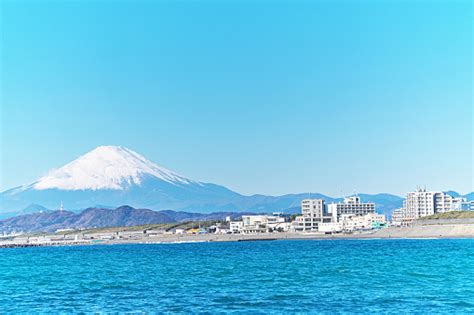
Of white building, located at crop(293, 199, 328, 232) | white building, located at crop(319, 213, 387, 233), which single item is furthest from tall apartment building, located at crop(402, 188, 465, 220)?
white building, located at crop(293, 199, 328, 232)

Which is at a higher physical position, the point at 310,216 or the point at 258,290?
the point at 310,216

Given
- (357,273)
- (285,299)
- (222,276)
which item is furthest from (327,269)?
(285,299)

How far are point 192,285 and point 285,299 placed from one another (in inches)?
337

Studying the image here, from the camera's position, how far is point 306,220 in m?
176

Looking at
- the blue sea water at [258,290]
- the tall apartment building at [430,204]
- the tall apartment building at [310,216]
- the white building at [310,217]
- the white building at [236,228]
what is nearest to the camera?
the blue sea water at [258,290]

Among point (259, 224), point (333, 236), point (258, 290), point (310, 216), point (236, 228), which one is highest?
point (310, 216)

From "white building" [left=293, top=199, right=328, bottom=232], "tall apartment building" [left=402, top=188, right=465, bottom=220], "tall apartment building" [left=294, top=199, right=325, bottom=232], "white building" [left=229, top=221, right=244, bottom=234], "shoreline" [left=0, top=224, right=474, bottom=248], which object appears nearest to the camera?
"shoreline" [left=0, top=224, right=474, bottom=248]

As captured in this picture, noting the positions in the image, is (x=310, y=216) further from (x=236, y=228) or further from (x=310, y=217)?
(x=236, y=228)

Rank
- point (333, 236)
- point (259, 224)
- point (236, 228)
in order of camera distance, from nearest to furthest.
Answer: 1. point (333, 236)
2. point (236, 228)
3. point (259, 224)

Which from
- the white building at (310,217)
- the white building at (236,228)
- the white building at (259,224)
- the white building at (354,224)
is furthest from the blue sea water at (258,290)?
the white building at (236,228)

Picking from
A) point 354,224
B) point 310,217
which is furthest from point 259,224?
point 354,224

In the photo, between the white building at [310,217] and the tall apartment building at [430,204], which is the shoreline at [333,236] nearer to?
the white building at [310,217]

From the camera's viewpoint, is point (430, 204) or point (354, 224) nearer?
point (354, 224)

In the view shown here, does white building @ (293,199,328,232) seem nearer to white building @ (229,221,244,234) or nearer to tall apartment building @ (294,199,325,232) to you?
tall apartment building @ (294,199,325,232)
